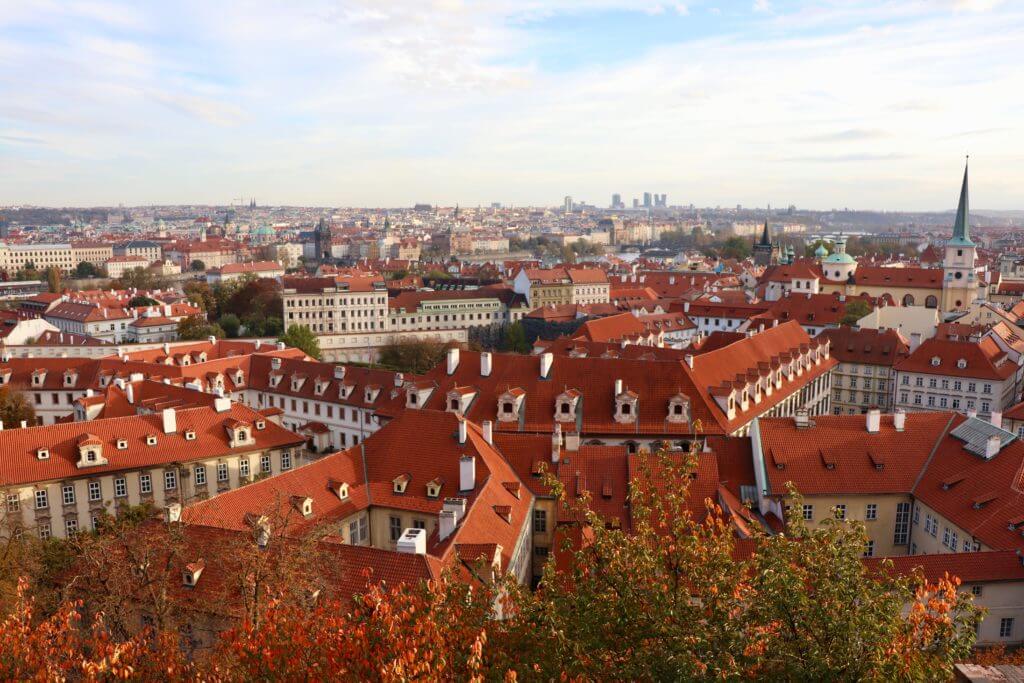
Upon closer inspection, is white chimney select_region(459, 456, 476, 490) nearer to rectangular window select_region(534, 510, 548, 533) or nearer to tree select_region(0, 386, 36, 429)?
rectangular window select_region(534, 510, 548, 533)

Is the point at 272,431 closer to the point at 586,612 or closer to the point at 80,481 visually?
the point at 80,481

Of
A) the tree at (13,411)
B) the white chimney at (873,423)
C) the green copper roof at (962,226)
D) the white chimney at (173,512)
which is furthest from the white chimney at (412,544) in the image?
the green copper roof at (962,226)

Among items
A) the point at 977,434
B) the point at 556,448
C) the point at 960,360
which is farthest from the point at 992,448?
the point at 960,360

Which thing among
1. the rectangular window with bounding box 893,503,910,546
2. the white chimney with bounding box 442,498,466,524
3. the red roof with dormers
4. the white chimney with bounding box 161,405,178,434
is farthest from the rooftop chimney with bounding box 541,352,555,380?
the red roof with dormers

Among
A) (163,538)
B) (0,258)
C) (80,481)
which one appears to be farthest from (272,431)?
(0,258)

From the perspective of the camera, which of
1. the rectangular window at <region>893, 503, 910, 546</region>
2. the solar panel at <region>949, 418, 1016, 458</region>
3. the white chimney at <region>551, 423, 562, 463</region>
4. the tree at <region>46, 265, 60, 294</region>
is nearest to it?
the solar panel at <region>949, 418, 1016, 458</region>

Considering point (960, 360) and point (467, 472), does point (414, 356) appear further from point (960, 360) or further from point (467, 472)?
point (467, 472)
